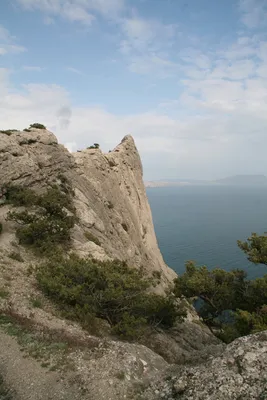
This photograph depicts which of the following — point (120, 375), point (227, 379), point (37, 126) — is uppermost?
point (37, 126)

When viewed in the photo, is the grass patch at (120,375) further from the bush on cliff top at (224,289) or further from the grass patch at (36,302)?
the bush on cliff top at (224,289)

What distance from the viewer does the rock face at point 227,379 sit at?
992cm

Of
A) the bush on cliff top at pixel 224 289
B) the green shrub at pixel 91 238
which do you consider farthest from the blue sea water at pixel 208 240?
the green shrub at pixel 91 238

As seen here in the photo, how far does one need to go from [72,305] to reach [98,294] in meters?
1.99

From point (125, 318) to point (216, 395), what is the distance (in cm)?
809

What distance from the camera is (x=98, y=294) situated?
1834 cm

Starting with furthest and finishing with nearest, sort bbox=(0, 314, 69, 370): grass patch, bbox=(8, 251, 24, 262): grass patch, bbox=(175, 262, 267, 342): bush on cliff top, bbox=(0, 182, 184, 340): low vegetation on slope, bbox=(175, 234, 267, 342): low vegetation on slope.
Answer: bbox=(8, 251, 24, 262): grass patch
bbox=(175, 262, 267, 342): bush on cliff top
bbox=(175, 234, 267, 342): low vegetation on slope
bbox=(0, 182, 184, 340): low vegetation on slope
bbox=(0, 314, 69, 370): grass patch

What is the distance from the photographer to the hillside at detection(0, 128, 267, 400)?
11.3m

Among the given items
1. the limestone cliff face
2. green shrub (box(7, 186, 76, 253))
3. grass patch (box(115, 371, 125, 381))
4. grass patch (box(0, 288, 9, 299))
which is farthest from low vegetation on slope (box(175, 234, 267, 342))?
grass patch (box(0, 288, 9, 299))

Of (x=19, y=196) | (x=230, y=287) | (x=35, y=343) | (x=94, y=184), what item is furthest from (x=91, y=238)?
(x=35, y=343)

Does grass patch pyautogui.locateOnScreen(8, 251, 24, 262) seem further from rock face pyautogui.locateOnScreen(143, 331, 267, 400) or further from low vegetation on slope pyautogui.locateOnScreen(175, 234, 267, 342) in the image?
rock face pyautogui.locateOnScreen(143, 331, 267, 400)

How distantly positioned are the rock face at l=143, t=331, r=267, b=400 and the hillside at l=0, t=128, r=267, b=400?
0.17 feet

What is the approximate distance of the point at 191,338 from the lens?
24.5m

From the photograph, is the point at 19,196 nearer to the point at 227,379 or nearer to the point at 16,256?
the point at 16,256
